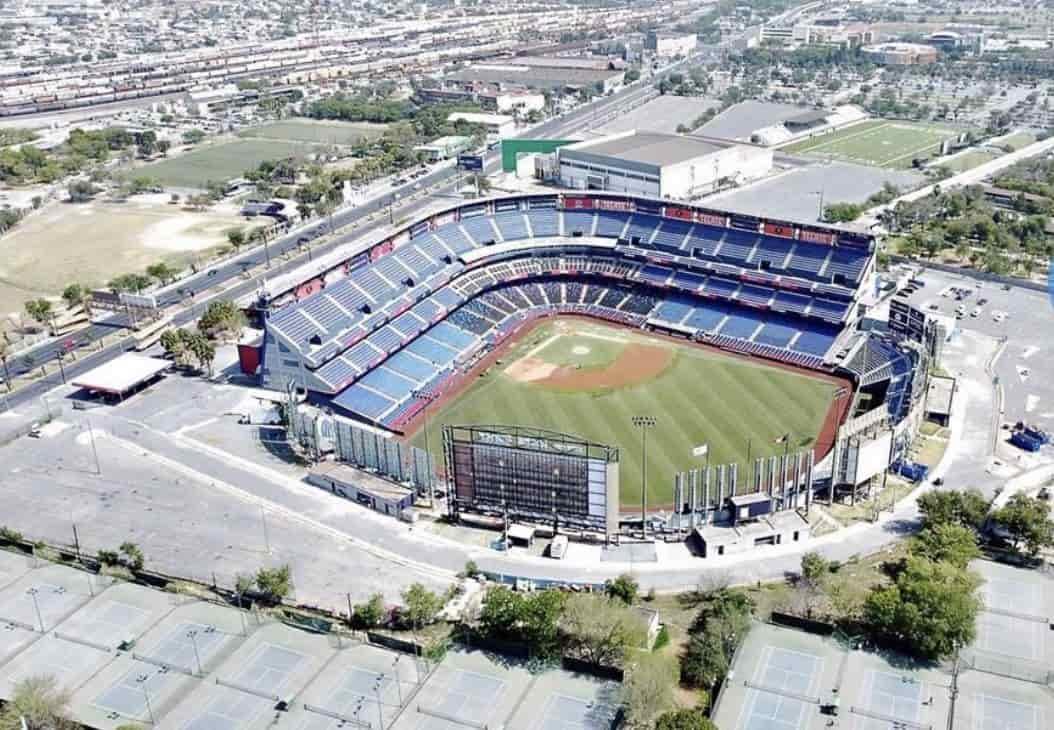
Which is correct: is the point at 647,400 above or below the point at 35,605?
below

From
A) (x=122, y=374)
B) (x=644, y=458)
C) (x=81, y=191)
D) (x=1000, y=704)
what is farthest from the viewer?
(x=81, y=191)

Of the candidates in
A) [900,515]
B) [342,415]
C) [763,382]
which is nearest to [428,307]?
[342,415]

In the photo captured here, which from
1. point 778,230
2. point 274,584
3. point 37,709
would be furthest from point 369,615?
point 778,230

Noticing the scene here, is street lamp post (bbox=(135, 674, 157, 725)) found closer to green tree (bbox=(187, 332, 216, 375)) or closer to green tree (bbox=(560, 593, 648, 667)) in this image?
green tree (bbox=(560, 593, 648, 667))

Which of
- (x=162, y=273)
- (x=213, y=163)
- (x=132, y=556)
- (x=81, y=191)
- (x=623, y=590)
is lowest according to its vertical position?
(x=623, y=590)

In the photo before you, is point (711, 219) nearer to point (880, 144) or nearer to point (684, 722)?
point (684, 722)

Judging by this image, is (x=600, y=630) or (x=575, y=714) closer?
(x=575, y=714)

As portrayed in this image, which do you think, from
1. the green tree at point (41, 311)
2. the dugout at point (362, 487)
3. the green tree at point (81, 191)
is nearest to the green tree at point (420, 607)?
the dugout at point (362, 487)
